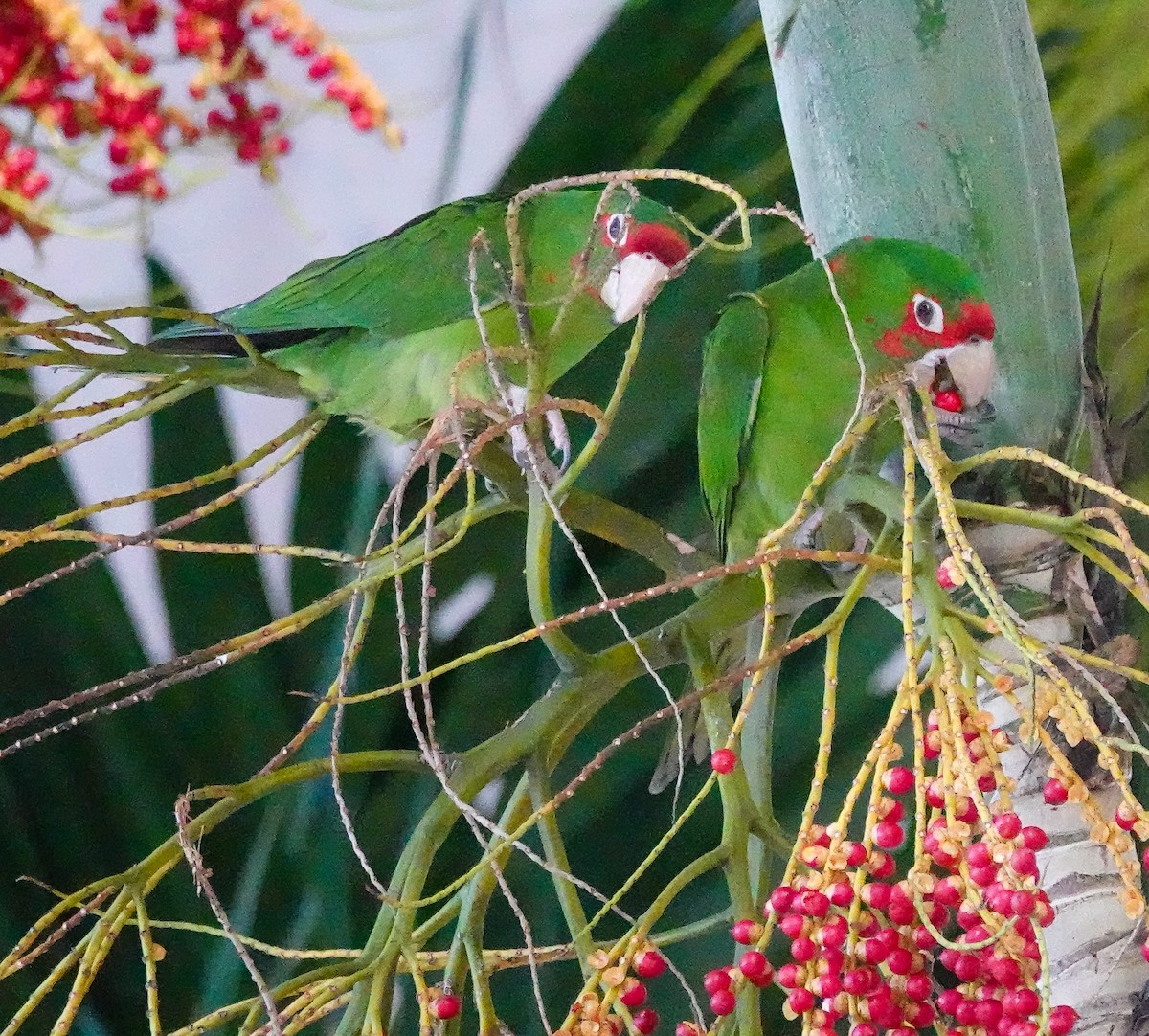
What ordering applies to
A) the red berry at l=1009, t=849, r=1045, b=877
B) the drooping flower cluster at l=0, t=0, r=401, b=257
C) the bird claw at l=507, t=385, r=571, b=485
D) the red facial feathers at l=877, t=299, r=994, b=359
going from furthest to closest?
1. the drooping flower cluster at l=0, t=0, r=401, b=257
2. the red facial feathers at l=877, t=299, r=994, b=359
3. the bird claw at l=507, t=385, r=571, b=485
4. the red berry at l=1009, t=849, r=1045, b=877

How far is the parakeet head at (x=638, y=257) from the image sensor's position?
0.68 metres

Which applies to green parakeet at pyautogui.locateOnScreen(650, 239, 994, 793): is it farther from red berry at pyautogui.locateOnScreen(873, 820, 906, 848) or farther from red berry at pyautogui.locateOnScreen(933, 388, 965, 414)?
red berry at pyautogui.locateOnScreen(873, 820, 906, 848)

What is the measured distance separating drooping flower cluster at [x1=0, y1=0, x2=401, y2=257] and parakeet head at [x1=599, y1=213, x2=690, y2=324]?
1.43 feet

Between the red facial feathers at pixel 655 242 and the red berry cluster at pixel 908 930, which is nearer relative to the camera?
the red berry cluster at pixel 908 930

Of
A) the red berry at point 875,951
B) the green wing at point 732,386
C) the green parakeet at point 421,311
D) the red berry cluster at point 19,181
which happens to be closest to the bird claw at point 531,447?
the green parakeet at point 421,311

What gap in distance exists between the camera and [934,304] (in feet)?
2.20

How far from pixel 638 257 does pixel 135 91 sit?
584 millimetres

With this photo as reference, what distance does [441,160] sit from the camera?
1.03 m

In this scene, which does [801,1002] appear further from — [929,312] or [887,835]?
[929,312]

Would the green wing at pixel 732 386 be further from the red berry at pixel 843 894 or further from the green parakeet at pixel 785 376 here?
the red berry at pixel 843 894

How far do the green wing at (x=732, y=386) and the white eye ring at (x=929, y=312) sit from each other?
0.15m

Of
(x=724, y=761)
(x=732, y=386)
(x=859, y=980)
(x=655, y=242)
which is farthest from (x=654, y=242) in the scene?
(x=859, y=980)

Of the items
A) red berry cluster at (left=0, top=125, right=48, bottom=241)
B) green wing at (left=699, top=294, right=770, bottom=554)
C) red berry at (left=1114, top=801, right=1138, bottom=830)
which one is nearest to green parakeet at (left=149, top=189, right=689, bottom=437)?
green wing at (left=699, top=294, right=770, bottom=554)

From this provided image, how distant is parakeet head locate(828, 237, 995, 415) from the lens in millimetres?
654
